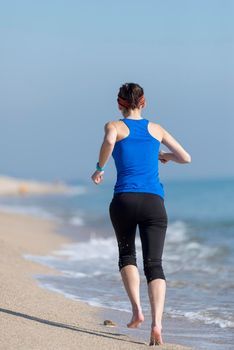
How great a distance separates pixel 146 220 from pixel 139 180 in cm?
30

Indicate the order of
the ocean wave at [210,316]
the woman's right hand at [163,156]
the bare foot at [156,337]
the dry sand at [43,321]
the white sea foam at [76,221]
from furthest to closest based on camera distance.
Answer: the white sea foam at [76,221] < the ocean wave at [210,316] < the woman's right hand at [163,156] < the bare foot at [156,337] < the dry sand at [43,321]

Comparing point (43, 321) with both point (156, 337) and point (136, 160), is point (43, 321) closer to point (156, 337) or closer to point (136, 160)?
point (156, 337)

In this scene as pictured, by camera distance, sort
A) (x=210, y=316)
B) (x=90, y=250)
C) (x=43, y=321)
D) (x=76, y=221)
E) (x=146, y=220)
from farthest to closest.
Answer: (x=76, y=221) → (x=90, y=250) → (x=210, y=316) → (x=43, y=321) → (x=146, y=220)

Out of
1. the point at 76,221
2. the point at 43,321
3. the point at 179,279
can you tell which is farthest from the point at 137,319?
the point at 76,221

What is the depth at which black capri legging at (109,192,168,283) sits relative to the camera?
6352 mm

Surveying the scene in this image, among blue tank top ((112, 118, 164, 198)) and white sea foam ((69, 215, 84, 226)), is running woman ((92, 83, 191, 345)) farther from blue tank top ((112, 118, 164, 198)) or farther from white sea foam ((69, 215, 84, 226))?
white sea foam ((69, 215, 84, 226))

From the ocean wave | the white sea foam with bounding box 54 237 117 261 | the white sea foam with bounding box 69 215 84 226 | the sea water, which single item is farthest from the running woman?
the white sea foam with bounding box 69 215 84 226

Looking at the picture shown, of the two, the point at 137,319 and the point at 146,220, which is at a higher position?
the point at 146,220

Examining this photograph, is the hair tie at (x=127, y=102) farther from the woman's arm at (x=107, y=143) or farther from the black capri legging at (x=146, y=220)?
the black capri legging at (x=146, y=220)

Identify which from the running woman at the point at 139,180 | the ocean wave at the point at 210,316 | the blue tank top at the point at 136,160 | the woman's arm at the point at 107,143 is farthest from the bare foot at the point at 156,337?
the ocean wave at the point at 210,316

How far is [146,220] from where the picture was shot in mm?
6383

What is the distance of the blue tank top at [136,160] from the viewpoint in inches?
250

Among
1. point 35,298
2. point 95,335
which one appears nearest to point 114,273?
point 35,298

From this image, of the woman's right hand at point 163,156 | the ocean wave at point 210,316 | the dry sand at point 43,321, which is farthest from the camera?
the ocean wave at point 210,316
